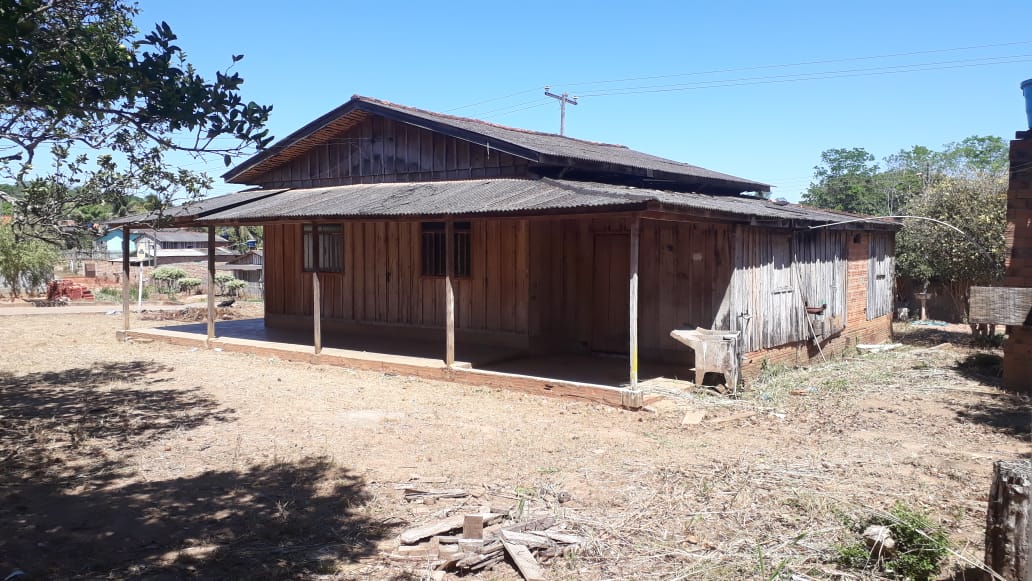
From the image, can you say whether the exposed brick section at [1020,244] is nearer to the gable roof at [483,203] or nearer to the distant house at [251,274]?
the gable roof at [483,203]

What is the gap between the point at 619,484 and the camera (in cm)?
627

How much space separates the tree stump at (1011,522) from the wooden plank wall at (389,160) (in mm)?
9129

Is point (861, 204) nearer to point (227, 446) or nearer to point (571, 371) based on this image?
point (571, 371)

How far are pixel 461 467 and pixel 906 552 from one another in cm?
365

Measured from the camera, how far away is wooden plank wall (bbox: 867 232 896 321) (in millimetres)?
15383

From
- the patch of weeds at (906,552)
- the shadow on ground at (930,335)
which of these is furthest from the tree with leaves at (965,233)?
the patch of weeds at (906,552)

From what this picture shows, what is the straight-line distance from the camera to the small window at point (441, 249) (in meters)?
13.3

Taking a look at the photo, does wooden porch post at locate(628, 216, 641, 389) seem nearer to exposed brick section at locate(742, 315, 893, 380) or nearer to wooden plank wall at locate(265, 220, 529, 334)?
exposed brick section at locate(742, 315, 893, 380)

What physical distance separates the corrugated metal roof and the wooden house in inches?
2.2

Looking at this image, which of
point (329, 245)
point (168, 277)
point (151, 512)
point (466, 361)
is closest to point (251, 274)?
point (168, 277)

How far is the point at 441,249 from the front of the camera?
13.6 m

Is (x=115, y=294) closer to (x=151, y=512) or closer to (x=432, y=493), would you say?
(x=151, y=512)

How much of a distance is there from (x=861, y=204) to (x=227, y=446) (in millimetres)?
38281

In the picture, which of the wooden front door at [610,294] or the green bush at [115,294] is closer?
the wooden front door at [610,294]
